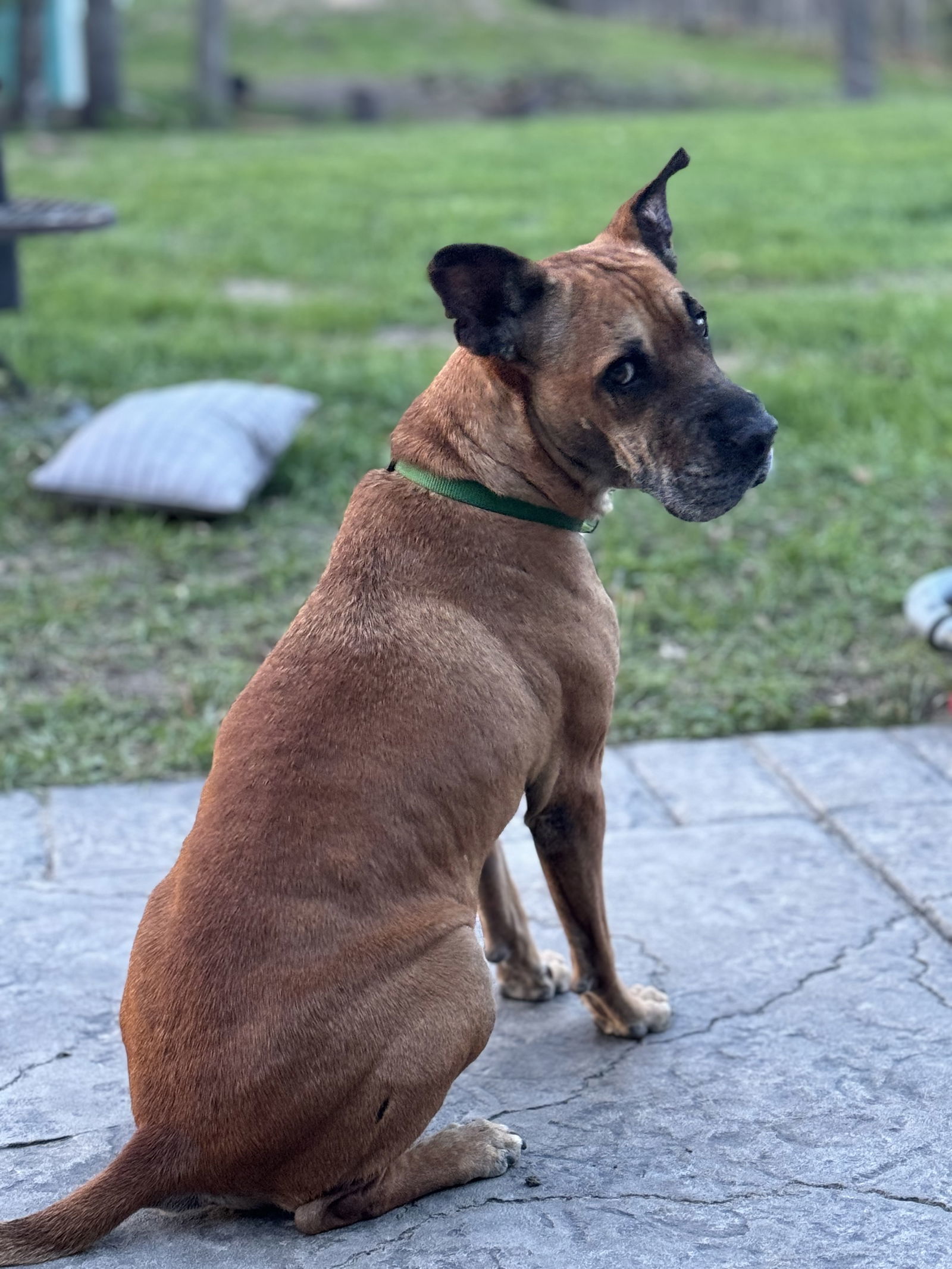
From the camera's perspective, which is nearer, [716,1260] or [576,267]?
[716,1260]

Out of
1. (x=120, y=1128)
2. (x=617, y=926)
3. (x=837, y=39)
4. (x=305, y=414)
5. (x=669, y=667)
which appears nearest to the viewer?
(x=120, y=1128)

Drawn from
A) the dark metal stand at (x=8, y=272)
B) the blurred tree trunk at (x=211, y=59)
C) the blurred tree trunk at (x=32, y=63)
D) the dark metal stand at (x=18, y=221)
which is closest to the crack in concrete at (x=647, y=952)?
the dark metal stand at (x=18, y=221)

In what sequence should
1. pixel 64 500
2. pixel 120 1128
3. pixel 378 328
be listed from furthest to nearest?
pixel 378 328, pixel 64 500, pixel 120 1128

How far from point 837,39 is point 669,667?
3185 cm

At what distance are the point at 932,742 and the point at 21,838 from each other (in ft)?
8.44

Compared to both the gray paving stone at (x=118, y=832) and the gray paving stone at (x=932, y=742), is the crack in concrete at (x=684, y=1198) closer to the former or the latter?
the gray paving stone at (x=118, y=832)

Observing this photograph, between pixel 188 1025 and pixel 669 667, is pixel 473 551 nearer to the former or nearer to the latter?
pixel 188 1025

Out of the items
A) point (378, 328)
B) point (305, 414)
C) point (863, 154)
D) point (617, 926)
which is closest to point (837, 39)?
point (863, 154)

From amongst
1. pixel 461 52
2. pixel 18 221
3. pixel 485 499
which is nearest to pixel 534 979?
pixel 485 499

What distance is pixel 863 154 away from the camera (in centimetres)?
1402

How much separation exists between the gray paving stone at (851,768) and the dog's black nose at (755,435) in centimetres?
147

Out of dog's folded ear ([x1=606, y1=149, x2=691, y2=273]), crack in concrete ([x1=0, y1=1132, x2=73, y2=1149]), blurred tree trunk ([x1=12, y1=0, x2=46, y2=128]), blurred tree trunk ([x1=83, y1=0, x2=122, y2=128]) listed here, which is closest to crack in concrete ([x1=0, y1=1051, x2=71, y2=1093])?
crack in concrete ([x1=0, y1=1132, x2=73, y2=1149])

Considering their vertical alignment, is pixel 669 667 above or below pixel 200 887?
below

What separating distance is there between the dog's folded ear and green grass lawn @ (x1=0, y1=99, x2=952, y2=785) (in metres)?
1.75
